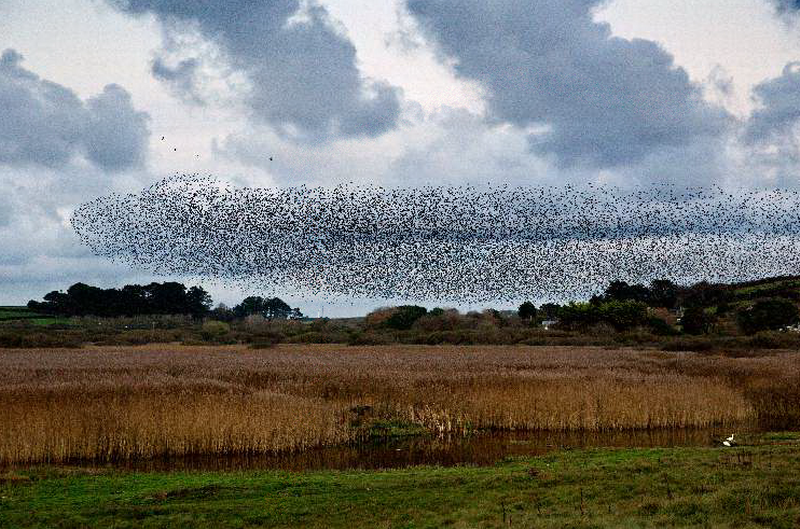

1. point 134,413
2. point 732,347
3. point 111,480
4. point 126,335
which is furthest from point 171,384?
point 126,335

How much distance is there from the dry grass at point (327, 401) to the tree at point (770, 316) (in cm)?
4497

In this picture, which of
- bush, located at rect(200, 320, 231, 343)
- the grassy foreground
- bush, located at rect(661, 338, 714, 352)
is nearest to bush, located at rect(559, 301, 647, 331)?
bush, located at rect(661, 338, 714, 352)

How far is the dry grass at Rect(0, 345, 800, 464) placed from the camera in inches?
893

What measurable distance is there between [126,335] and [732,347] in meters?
66.8

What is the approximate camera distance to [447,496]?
546 inches

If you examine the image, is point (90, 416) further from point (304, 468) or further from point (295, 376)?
point (295, 376)

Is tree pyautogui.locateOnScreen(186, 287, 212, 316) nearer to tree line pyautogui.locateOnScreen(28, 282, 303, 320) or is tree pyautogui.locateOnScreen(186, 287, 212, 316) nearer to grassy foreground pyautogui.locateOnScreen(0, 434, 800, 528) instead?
tree line pyautogui.locateOnScreen(28, 282, 303, 320)

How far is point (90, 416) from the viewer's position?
2294 centimetres

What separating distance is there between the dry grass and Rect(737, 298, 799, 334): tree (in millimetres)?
44974

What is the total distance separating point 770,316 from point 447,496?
7945 cm

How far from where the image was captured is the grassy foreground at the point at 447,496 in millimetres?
11258

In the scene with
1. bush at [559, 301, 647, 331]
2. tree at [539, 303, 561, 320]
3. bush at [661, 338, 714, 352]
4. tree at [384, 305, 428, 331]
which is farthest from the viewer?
tree at [539, 303, 561, 320]

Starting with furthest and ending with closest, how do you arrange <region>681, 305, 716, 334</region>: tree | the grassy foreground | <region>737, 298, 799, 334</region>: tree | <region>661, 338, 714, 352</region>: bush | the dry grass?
<region>681, 305, 716, 334</region>: tree → <region>737, 298, 799, 334</region>: tree → <region>661, 338, 714, 352</region>: bush → the dry grass → the grassy foreground

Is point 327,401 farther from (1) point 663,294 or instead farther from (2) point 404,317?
(1) point 663,294
